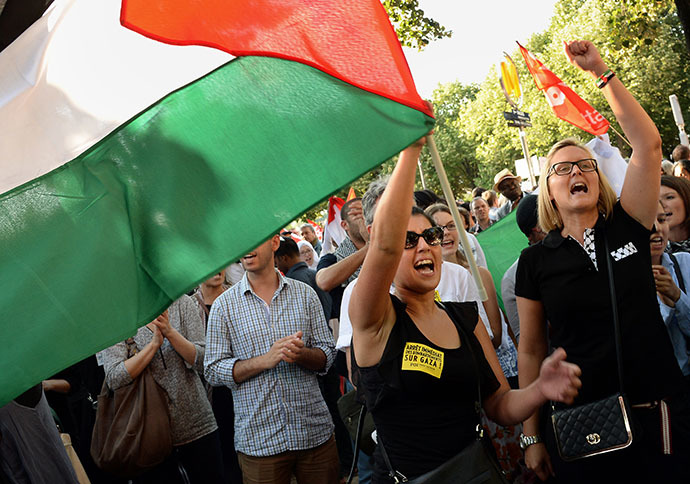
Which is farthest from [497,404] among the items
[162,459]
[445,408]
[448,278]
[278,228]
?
[162,459]

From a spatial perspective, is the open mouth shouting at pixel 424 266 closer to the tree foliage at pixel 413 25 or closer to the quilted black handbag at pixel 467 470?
the quilted black handbag at pixel 467 470

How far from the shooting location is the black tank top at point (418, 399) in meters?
2.46

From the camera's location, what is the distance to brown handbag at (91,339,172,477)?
4227 mm

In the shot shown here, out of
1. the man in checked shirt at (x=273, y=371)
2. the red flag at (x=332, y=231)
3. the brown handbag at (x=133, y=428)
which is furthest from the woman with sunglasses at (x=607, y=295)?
the red flag at (x=332, y=231)

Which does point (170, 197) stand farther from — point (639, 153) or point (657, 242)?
point (657, 242)

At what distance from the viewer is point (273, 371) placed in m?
4.18

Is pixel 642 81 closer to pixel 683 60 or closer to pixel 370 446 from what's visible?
pixel 683 60

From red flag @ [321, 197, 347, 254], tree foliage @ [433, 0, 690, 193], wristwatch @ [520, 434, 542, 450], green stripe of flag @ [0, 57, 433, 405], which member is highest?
green stripe of flag @ [0, 57, 433, 405]

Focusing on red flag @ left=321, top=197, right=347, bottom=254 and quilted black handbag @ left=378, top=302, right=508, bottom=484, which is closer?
quilted black handbag @ left=378, top=302, right=508, bottom=484

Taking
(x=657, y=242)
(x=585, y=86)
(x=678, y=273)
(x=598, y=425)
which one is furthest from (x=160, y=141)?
(x=585, y=86)

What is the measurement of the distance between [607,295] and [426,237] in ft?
2.85

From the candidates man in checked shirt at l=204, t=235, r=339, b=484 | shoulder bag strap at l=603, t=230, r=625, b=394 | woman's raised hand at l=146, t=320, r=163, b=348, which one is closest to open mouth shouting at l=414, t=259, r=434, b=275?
shoulder bag strap at l=603, t=230, r=625, b=394

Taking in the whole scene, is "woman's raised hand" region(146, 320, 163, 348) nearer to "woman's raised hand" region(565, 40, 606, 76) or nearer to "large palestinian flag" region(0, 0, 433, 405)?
"large palestinian flag" region(0, 0, 433, 405)

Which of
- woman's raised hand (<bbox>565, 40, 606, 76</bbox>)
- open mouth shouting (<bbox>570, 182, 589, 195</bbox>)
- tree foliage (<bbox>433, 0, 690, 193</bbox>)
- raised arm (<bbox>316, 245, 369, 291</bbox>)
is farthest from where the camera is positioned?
tree foliage (<bbox>433, 0, 690, 193</bbox>)
